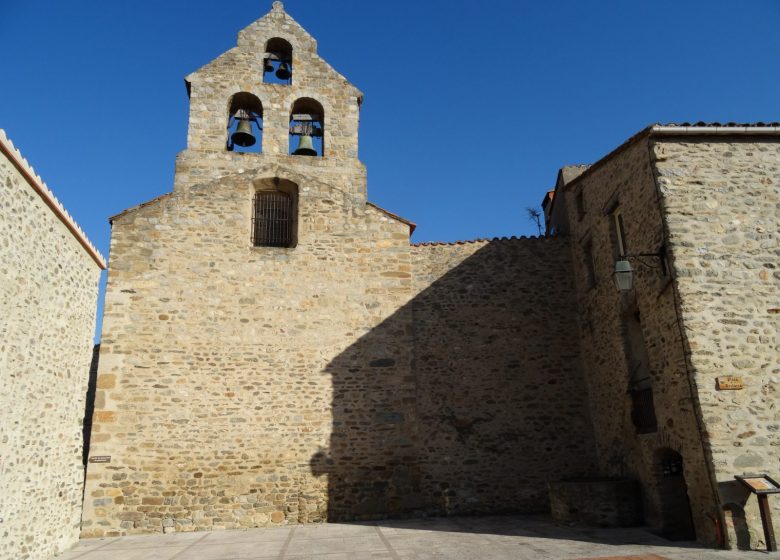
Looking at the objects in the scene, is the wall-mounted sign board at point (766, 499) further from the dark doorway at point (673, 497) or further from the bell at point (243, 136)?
the bell at point (243, 136)

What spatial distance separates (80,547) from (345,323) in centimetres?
583

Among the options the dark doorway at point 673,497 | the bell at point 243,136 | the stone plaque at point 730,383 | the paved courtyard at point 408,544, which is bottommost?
the paved courtyard at point 408,544

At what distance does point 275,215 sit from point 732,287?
878cm

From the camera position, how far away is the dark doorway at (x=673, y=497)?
26.4 feet

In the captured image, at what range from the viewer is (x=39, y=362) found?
7.30 m

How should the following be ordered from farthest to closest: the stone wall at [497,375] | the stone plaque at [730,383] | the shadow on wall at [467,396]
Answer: the stone wall at [497,375] → the shadow on wall at [467,396] → the stone plaque at [730,383]

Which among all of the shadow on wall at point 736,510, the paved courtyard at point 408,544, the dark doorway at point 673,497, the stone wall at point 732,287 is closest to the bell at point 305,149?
the stone wall at point 732,287

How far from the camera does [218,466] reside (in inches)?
395

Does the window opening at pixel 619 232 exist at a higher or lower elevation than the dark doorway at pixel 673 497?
higher

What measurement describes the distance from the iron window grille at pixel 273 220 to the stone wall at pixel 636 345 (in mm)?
6396

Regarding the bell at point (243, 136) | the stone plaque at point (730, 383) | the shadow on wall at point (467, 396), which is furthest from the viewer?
the bell at point (243, 136)

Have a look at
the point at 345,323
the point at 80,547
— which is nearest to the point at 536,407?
the point at 345,323

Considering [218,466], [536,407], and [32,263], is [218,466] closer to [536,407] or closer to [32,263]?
[32,263]

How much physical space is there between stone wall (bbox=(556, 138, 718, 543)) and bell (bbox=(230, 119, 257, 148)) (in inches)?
291
